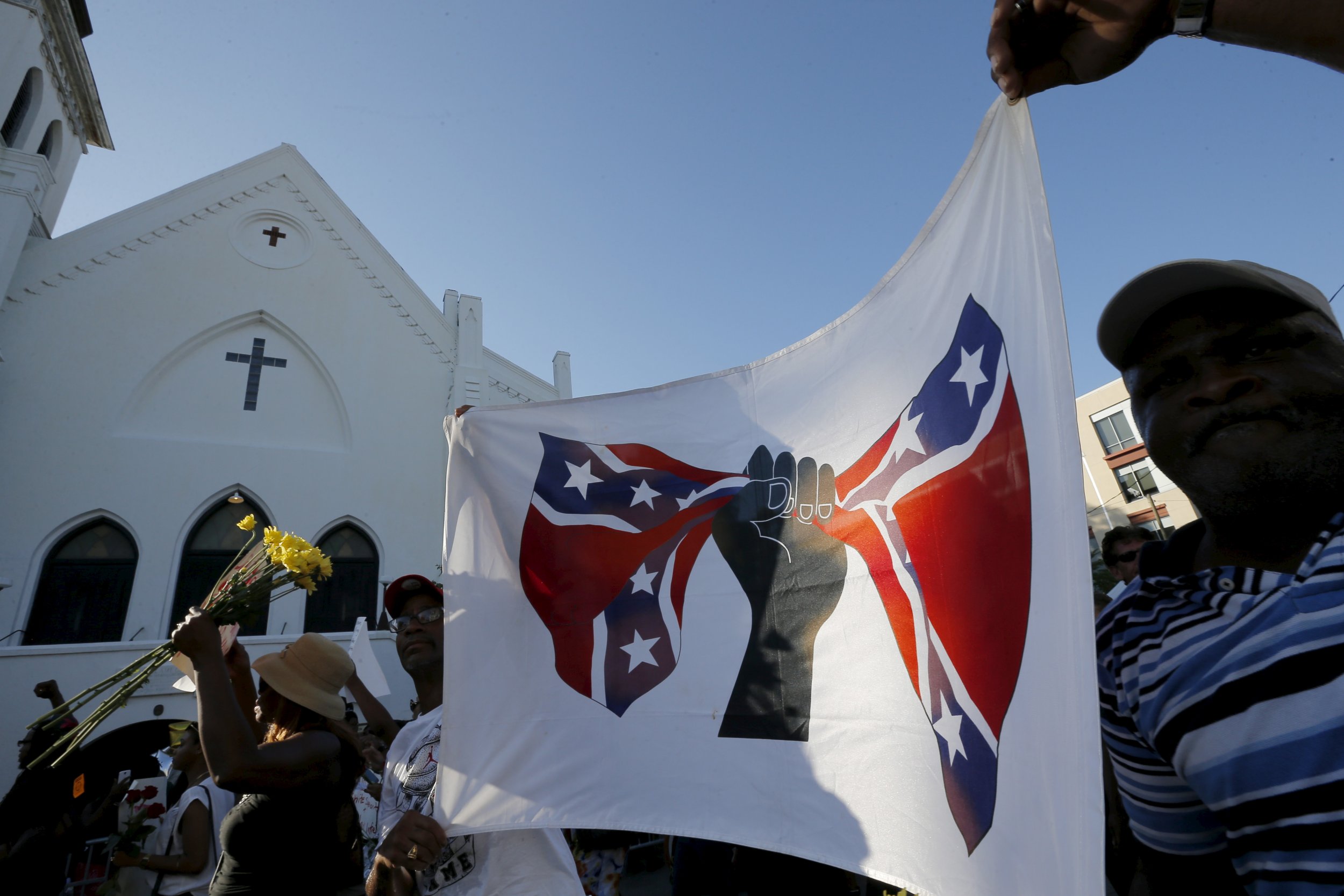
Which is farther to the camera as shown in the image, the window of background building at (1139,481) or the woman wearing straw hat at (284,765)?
the window of background building at (1139,481)

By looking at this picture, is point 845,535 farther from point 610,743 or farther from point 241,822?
point 241,822

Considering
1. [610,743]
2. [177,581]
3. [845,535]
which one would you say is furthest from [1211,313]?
[177,581]

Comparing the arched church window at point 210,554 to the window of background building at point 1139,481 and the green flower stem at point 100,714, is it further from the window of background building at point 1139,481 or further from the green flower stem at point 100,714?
the window of background building at point 1139,481

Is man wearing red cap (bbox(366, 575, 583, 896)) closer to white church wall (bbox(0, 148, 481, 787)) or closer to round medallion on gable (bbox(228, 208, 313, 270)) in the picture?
white church wall (bbox(0, 148, 481, 787))

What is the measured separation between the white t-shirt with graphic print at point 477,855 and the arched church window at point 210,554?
37.9ft

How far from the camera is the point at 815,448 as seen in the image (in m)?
2.24

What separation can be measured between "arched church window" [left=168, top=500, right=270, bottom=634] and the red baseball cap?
1105cm

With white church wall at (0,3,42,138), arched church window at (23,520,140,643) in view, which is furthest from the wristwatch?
white church wall at (0,3,42,138)

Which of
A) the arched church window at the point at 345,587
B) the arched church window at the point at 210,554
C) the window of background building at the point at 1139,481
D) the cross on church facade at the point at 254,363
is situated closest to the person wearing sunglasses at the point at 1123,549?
the arched church window at the point at 345,587

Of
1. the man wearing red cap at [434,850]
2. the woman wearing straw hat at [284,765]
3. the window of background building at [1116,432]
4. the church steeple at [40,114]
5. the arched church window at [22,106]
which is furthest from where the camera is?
the window of background building at [1116,432]

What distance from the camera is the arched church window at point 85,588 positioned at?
11.6 metres

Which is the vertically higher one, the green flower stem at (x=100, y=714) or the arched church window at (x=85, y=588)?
the arched church window at (x=85, y=588)

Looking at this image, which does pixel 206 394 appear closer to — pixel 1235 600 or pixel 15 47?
pixel 15 47

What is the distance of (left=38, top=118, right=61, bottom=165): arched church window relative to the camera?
1666 cm
